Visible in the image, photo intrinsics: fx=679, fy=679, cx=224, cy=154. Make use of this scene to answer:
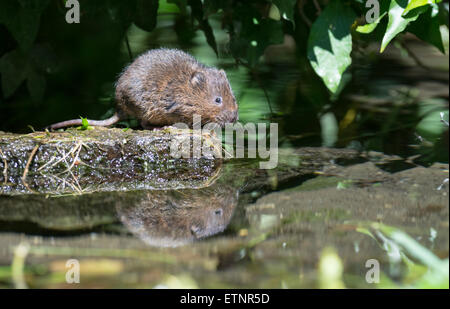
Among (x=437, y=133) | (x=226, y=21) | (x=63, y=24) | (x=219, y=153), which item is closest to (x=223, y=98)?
(x=219, y=153)

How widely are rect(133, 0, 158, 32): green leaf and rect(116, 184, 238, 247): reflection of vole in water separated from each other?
1759mm

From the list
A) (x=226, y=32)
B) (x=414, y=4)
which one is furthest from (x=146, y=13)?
(x=414, y=4)

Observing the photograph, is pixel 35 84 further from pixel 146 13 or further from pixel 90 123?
pixel 146 13

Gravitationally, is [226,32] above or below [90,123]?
above

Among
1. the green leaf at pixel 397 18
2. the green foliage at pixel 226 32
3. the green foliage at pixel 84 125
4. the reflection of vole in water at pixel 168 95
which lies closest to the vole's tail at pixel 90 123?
the reflection of vole in water at pixel 168 95

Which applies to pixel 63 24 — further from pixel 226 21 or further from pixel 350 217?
pixel 350 217

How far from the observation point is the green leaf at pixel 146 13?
→ 5324 mm

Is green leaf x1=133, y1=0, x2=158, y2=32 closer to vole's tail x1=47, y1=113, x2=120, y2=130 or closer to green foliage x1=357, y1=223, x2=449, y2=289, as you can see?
vole's tail x1=47, y1=113, x2=120, y2=130

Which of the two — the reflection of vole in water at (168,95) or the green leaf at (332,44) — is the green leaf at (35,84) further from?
the green leaf at (332,44)

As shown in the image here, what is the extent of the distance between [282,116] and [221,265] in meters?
2.99

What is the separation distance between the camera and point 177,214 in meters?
3.74

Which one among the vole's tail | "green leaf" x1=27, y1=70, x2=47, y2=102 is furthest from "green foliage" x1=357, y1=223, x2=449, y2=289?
"green leaf" x1=27, y1=70, x2=47, y2=102

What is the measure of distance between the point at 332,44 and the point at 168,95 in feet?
4.24

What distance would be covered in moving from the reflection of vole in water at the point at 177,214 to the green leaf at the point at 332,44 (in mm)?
1221
